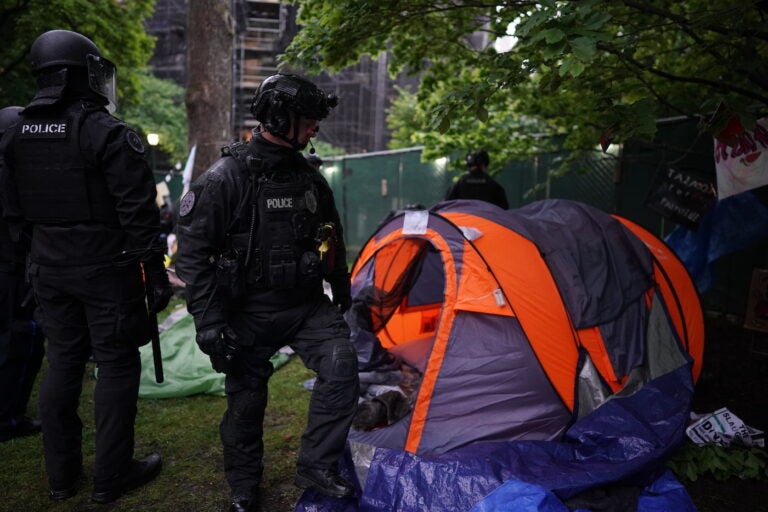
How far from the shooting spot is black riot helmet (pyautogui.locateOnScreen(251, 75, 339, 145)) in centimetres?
236

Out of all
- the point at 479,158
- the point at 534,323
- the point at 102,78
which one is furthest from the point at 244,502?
the point at 479,158

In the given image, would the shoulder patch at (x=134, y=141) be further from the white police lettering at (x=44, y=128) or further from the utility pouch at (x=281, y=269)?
the utility pouch at (x=281, y=269)

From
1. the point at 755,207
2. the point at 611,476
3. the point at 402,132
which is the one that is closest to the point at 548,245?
the point at 611,476

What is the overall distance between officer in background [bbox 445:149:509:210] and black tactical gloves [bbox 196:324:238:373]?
392 cm

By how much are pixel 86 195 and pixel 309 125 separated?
3.49 feet

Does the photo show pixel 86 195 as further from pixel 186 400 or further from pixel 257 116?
pixel 186 400

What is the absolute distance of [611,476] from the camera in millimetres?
2545

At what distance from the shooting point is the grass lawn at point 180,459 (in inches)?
104

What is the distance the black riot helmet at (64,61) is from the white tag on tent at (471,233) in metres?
2.10

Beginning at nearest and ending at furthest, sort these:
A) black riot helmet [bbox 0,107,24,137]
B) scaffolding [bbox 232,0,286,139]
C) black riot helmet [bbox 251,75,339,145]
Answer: black riot helmet [bbox 251,75,339,145], black riot helmet [bbox 0,107,24,137], scaffolding [bbox 232,0,286,139]

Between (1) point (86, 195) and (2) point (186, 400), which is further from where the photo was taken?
(2) point (186, 400)

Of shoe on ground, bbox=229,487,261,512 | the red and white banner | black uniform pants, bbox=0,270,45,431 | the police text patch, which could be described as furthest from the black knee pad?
the red and white banner

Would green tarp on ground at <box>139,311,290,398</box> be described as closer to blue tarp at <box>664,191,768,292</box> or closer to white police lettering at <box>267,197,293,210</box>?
white police lettering at <box>267,197,293,210</box>

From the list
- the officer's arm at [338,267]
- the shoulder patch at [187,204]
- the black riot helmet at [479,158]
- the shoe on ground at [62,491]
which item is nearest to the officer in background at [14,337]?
the shoe on ground at [62,491]
